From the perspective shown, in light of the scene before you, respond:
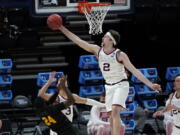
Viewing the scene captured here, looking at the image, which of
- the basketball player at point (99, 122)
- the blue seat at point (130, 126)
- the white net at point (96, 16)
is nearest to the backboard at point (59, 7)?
the white net at point (96, 16)

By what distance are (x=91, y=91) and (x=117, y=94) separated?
5.21 meters

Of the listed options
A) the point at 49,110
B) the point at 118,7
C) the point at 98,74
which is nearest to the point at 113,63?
the point at 49,110

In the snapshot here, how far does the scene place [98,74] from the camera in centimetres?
1488

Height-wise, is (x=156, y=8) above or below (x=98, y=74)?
above

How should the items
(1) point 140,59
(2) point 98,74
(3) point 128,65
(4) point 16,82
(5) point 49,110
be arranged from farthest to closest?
(1) point 140,59 → (4) point 16,82 → (2) point 98,74 → (3) point 128,65 → (5) point 49,110

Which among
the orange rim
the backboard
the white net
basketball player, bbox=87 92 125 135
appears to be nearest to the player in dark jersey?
basketball player, bbox=87 92 125 135

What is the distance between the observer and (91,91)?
48.3 feet

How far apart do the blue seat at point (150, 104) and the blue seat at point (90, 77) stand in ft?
3.90

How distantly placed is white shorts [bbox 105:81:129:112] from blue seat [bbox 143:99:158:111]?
4.69 m

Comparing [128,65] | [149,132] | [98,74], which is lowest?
[149,132]

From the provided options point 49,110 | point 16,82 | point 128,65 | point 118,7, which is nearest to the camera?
point 49,110

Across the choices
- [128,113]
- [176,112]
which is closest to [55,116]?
[176,112]

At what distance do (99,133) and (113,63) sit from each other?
2.63 m

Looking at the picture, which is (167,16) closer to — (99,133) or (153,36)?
(153,36)
